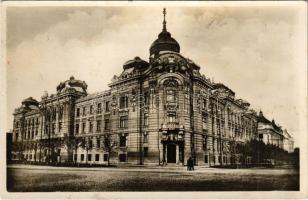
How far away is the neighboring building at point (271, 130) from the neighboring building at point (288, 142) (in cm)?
3

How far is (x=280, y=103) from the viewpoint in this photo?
5293 millimetres

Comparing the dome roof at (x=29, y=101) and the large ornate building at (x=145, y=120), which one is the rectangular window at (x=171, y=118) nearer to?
the large ornate building at (x=145, y=120)

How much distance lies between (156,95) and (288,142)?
1.60 meters

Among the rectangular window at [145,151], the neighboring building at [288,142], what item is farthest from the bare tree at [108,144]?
the neighboring building at [288,142]

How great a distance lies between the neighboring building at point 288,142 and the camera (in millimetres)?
5301

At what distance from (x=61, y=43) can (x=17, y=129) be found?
43.1 inches

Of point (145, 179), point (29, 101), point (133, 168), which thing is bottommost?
point (145, 179)

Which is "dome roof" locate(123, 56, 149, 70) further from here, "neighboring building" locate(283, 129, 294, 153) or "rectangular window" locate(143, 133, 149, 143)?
"neighboring building" locate(283, 129, 294, 153)

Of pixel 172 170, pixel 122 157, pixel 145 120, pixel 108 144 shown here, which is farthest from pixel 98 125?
pixel 172 170

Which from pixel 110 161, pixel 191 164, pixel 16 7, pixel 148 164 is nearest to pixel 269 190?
pixel 191 164

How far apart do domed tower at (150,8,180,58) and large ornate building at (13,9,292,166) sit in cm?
1

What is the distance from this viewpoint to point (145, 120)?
5336 millimetres

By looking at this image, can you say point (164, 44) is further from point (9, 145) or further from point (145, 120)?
point (9, 145)

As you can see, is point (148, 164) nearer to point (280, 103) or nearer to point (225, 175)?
point (225, 175)
